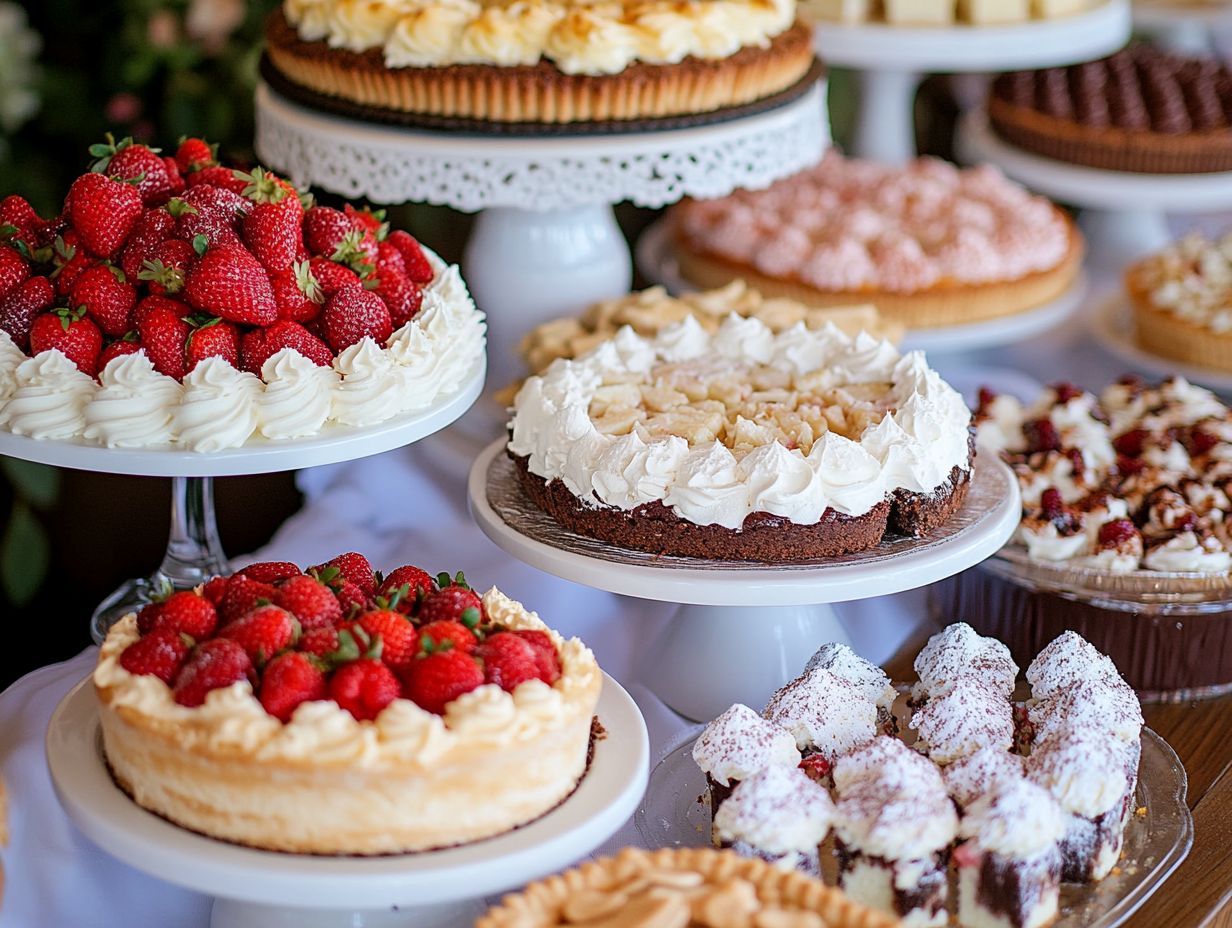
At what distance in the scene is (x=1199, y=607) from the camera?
1.88 m

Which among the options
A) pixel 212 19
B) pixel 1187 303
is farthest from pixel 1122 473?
pixel 212 19

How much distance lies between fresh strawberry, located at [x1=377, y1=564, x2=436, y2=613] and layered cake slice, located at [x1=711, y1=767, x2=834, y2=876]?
355 millimetres

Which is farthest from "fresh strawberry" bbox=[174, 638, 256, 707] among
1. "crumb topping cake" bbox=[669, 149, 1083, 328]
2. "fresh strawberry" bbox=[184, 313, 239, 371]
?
"crumb topping cake" bbox=[669, 149, 1083, 328]

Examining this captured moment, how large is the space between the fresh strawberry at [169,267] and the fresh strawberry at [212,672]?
0.50 meters

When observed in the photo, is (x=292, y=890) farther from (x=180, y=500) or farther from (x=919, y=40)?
(x=919, y=40)

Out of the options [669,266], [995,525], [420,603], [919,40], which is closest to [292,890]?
[420,603]

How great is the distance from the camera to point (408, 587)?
53.5 inches

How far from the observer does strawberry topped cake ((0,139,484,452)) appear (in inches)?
58.8

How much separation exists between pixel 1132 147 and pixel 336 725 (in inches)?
106

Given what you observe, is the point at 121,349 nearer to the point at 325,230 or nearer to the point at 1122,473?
the point at 325,230

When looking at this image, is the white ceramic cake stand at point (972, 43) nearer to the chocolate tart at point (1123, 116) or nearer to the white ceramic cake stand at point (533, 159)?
the chocolate tart at point (1123, 116)

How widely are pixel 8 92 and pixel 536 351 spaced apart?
1793 millimetres

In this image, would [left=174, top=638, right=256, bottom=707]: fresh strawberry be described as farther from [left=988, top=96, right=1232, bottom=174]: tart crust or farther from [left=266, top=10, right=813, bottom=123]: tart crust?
[left=988, top=96, right=1232, bottom=174]: tart crust

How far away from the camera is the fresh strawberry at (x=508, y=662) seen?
125cm
